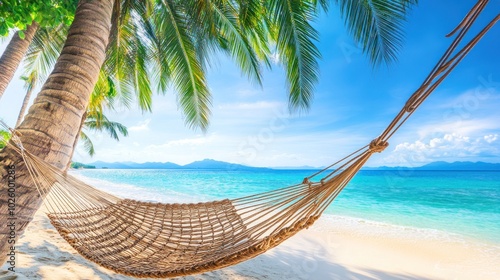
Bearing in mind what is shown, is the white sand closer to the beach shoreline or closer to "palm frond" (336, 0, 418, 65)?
the beach shoreline

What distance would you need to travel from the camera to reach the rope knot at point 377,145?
2.34ft

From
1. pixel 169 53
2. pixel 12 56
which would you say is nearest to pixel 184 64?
pixel 169 53

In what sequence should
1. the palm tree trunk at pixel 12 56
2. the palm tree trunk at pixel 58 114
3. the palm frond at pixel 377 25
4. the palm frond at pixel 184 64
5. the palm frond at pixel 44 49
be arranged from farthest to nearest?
the palm frond at pixel 44 49 < the palm frond at pixel 184 64 < the palm tree trunk at pixel 12 56 < the palm frond at pixel 377 25 < the palm tree trunk at pixel 58 114

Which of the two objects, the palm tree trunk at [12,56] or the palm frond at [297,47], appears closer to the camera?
the palm frond at [297,47]

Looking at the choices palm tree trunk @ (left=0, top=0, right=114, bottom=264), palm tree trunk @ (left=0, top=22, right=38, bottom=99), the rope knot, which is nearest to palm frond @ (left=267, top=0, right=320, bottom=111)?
palm tree trunk @ (left=0, top=0, right=114, bottom=264)

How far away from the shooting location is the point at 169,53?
2668 millimetres

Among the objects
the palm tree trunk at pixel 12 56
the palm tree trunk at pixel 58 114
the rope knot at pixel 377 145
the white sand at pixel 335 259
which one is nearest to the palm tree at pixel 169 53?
the palm tree trunk at pixel 58 114

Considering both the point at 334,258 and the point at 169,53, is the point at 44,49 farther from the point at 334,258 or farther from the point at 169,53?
the point at 334,258

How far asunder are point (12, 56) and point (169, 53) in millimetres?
1261

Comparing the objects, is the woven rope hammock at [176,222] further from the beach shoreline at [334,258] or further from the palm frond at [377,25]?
the palm frond at [377,25]

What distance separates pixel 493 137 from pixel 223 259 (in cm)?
2772

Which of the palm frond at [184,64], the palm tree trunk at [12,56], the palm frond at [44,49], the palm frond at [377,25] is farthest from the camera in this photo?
the palm frond at [44,49]

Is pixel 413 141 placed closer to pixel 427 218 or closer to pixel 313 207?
pixel 427 218

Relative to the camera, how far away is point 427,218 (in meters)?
7.22
